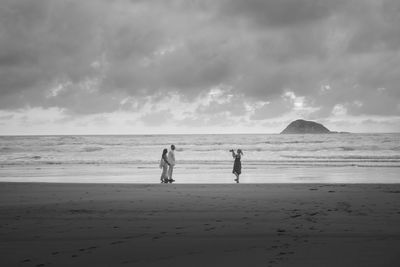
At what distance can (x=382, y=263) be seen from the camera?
5633mm

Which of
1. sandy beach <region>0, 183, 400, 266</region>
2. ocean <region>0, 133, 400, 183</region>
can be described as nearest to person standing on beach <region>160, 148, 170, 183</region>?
ocean <region>0, 133, 400, 183</region>

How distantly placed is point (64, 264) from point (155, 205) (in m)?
6.02

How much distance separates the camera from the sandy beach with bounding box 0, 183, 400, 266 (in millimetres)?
6098

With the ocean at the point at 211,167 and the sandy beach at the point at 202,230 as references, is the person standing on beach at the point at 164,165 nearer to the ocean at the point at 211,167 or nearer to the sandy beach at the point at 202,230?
the ocean at the point at 211,167

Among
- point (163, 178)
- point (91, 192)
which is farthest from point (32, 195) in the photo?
point (163, 178)

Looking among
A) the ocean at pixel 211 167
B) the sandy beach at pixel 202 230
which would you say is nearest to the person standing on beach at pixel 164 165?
the ocean at pixel 211 167

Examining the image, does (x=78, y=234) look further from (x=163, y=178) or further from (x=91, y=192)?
(x=163, y=178)

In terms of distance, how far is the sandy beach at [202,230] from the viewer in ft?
20.0

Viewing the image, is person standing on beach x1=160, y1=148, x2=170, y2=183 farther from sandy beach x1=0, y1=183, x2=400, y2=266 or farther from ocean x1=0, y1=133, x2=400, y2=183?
sandy beach x1=0, y1=183, x2=400, y2=266

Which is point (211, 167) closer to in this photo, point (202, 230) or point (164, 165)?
point (164, 165)

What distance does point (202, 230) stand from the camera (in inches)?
322

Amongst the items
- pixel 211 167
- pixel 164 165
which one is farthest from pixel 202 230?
pixel 211 167

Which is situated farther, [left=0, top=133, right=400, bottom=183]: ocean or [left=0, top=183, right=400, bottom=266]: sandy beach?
[left=0, top=133, right=400, bottom=183]: ocean

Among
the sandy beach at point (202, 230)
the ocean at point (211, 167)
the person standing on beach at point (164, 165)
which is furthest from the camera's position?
the ocean at point (211, 167)
